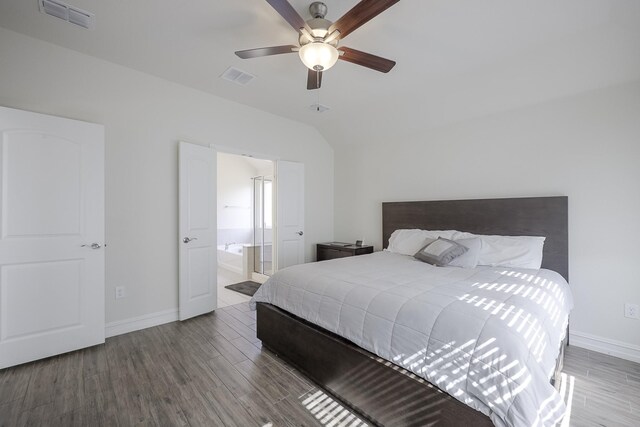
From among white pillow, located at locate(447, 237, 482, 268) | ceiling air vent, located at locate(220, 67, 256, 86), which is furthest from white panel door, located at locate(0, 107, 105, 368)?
white pillow, located at locate(447, 237, 482, 268)

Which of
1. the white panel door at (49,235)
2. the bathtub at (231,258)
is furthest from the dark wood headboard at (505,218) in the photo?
the white panel door at (49,235)

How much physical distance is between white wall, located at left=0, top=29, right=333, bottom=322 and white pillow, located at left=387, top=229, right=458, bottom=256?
262 centimetres

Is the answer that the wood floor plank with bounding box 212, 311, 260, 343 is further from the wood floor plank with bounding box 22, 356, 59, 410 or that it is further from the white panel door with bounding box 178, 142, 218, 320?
the wood floor plank with bounding box 22, 356, 59, 410

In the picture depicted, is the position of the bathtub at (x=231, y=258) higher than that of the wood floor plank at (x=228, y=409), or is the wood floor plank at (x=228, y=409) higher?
the bathtub at (x=231, y=258)

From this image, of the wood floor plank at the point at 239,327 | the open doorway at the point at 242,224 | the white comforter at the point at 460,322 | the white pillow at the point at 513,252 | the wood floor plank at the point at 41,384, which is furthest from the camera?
the open doorway at the point at 242,224

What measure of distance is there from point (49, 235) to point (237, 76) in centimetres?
229

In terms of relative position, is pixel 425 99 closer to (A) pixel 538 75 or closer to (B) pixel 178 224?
(A) pixel 538 75

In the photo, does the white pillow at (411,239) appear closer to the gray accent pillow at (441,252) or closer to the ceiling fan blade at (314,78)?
the gray accent pillow at (441,252)

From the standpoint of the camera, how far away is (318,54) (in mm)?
1851

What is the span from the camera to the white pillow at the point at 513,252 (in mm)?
2592

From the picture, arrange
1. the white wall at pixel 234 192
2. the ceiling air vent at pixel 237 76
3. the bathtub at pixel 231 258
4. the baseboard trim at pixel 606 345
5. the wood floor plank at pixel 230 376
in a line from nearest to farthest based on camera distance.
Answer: the wood floor plank at pixel 230 376 → the baseboard trim at pixel 606 345 → the ceiling air vent at pixel 237 76 → the bathtub at pixel 231 258 → the white wall at pixel 234 192

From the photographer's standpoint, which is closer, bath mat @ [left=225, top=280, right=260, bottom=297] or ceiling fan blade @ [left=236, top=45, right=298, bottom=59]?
ceiling fan blade @ [left=236, top=45, right=298, bottom=59]

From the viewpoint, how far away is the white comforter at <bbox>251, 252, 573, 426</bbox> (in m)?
1.15

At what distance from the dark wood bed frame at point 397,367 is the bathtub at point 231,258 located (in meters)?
3.30
